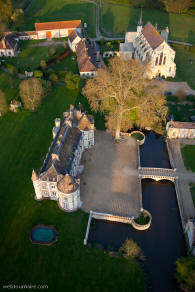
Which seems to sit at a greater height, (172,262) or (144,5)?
(144,5)

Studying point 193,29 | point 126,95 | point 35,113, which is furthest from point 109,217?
point 193,29

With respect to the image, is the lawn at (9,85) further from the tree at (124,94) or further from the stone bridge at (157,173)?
the stone bridge at (157,173)

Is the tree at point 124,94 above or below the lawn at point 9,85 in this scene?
above


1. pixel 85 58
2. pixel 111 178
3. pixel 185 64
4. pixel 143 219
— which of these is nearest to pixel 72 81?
pixel 85 58

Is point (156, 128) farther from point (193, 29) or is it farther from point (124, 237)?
point (193, 29)

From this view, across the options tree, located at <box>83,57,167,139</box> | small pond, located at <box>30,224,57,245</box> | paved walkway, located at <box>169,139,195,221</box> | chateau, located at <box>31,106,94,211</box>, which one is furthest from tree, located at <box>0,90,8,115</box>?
paved walkway, located at <box>169,139,195,221</box>

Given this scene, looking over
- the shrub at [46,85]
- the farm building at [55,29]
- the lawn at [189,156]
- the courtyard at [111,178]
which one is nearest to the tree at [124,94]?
the courtyard at [111,178]
